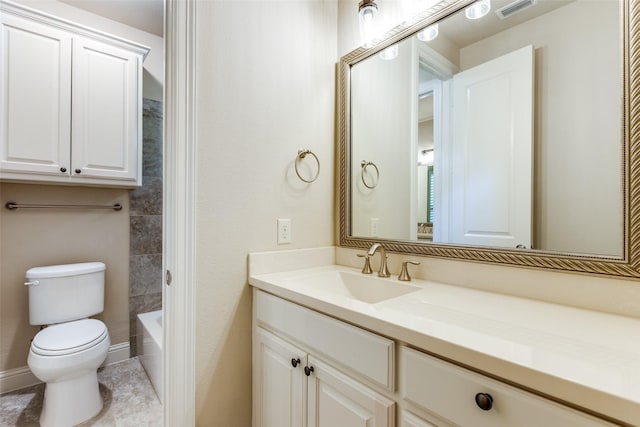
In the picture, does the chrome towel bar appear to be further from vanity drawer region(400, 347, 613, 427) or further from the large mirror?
vanity drawer region(400, 347, 613, 427)

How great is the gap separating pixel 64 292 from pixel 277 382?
1663mm

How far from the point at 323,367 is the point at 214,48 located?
1.25 meters

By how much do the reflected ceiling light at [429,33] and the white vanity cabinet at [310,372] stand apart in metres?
1.19

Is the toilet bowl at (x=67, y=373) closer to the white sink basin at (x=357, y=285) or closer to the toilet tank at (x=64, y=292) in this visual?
the toilet tank at (x=64, y=292)

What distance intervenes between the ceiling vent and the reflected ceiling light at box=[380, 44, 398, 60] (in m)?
0.43

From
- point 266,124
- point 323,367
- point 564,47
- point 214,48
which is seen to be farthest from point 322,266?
point 564,47

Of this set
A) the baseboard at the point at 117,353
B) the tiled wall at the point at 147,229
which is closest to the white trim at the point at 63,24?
the tiled wall at the point at 147,229

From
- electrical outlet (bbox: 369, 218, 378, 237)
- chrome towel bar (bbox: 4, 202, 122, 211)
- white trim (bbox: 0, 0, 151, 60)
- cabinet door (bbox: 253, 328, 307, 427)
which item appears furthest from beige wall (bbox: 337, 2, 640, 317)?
white trim (bbox: 0, 0, 151, 60)

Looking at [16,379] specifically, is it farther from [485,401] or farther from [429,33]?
[429,33]

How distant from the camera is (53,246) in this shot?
198cm

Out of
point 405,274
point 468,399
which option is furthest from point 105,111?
point 468,399

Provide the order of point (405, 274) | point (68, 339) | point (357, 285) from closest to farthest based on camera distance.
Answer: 1. point (405, 274)
2. point (357, 285)
3. point (68, 339)

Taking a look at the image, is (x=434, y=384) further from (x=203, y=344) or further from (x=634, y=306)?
(x=203, y=344)

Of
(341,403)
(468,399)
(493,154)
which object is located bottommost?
(341,403)
